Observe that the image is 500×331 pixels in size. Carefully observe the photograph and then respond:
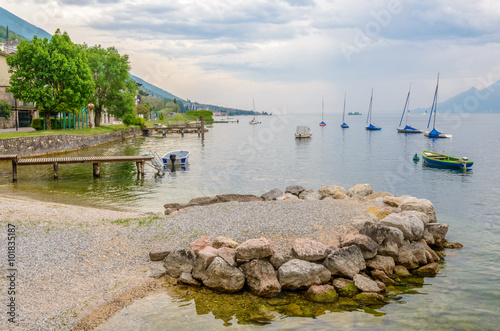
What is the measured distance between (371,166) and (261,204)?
34.1m

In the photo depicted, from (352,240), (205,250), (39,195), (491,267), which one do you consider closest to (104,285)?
(205,250)

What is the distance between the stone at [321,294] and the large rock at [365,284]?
0.84 meters

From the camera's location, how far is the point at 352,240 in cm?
1354

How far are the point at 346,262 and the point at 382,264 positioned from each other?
1733 mm

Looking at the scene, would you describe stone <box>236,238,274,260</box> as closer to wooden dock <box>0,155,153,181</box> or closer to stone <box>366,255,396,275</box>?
stone <box>366,255,396,275</box>

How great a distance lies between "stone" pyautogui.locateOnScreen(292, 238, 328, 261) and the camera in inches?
495

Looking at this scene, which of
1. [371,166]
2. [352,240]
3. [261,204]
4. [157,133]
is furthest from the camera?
[157,133]

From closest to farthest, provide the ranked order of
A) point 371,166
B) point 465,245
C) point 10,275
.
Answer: point 10,275
point 465,245
point 371,166

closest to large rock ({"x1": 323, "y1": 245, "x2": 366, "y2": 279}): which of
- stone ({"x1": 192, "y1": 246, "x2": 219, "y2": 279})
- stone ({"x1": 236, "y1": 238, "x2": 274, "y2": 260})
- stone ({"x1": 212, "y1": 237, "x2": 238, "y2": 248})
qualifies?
stone ({"x1": 236, "y1": 238, "x2": 274, "y2": 260})

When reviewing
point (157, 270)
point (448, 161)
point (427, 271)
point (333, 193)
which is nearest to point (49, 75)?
point (333, 193)

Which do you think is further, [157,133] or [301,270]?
[157,133]

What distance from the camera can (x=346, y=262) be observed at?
1263 cm

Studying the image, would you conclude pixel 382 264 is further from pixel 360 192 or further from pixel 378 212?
pixel 360 192

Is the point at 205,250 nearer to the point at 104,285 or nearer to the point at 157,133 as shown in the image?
the point at 104,285
